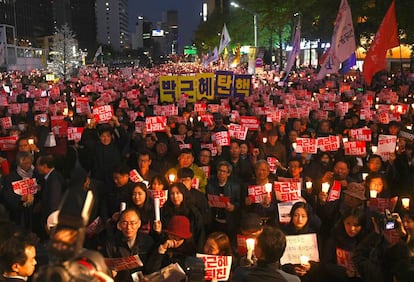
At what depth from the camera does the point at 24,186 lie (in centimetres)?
665

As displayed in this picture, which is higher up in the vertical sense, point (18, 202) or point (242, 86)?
point (242, 86)

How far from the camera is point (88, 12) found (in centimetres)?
17088

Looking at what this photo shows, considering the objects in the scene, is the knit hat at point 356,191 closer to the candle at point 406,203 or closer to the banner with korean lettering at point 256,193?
the candle at point 406,203

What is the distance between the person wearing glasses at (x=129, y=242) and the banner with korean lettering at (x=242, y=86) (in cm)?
1400

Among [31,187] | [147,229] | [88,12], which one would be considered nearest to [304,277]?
[147,229]

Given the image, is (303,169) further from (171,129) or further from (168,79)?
(168,79)

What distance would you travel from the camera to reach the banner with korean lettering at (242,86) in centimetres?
1878

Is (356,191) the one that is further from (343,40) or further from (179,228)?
(343,40)

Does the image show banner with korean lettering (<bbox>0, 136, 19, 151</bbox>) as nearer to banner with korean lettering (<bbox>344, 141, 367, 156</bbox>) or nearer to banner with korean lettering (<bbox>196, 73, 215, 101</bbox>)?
banner with korean lettering (<bbox>344, 141, 367, 156</bbox>)

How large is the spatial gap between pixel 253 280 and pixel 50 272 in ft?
5.31

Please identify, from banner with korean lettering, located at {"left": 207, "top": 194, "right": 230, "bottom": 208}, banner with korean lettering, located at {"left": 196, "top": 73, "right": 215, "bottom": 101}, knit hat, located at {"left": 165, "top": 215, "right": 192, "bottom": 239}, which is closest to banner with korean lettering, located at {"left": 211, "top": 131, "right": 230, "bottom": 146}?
banner with korean lettering, located at {"left": 207, "top": 194, "right": 230, "bottom": 208}

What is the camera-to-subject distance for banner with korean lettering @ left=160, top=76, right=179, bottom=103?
1842cm

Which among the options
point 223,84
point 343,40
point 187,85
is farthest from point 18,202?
point 223,84

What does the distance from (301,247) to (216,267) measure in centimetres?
87
